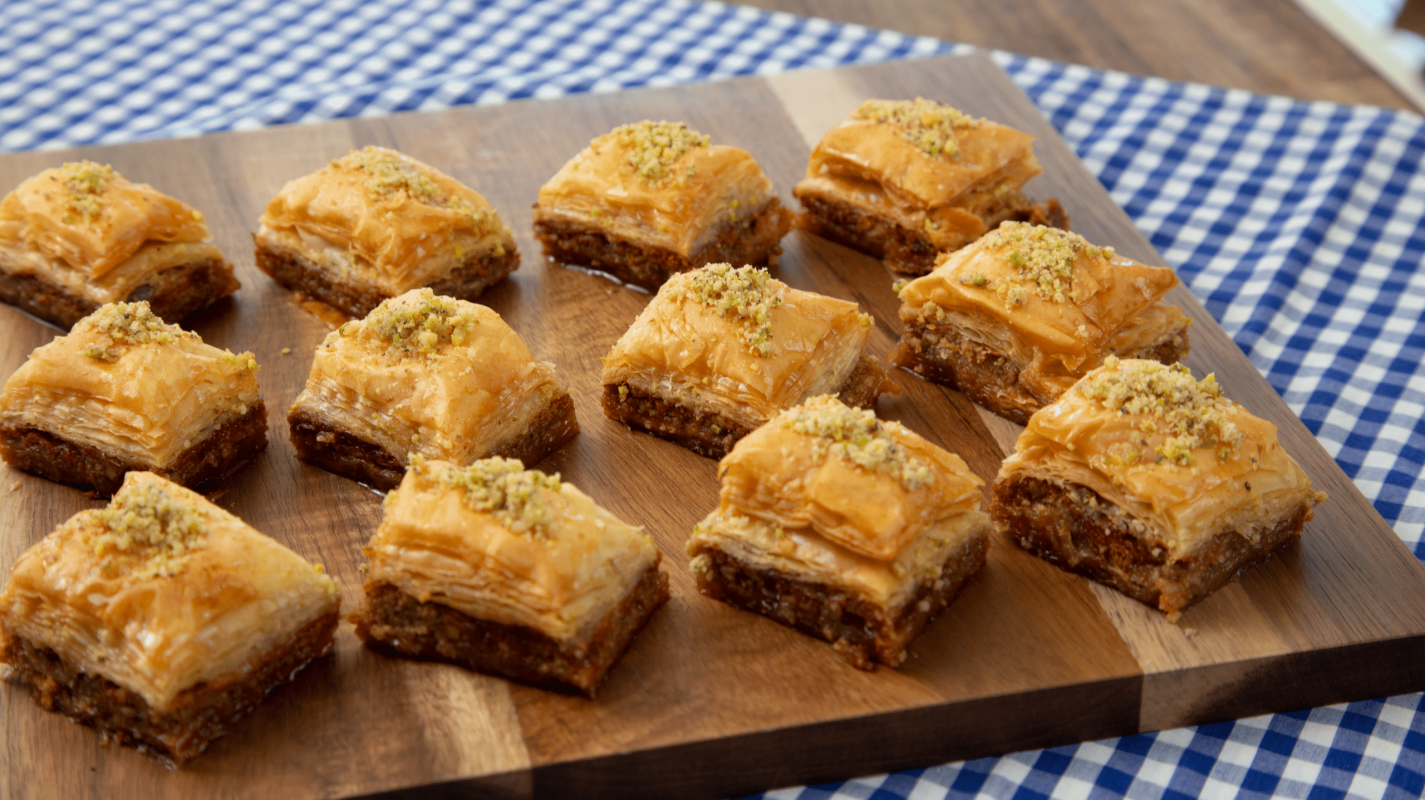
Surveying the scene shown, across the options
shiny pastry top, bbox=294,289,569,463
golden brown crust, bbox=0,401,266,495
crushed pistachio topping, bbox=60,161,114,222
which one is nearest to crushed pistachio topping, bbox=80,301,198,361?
golden brown crust, bbox=0,401,266,495

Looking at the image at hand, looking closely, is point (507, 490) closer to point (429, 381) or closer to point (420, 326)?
point (429, 381)

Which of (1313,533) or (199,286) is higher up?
(199,286)

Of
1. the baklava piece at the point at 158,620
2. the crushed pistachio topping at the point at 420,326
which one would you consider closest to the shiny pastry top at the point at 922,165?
the crushed pistachio topping at the point at 420,326

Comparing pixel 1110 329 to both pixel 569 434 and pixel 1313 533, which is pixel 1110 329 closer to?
pixel 1313 533

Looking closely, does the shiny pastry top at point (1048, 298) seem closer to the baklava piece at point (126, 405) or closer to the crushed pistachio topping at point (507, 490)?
the crushed pistachio topping at point (507, 490)

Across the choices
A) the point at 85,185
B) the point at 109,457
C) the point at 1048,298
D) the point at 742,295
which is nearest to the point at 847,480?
the point at 742,295

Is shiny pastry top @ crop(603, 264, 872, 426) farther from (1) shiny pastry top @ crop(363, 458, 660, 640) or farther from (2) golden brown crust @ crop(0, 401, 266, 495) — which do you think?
(2) golden brown crust @ crop(0, 401, 266, 495)

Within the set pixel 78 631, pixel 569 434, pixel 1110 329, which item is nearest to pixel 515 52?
pixel 569 434
